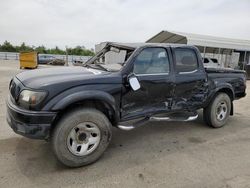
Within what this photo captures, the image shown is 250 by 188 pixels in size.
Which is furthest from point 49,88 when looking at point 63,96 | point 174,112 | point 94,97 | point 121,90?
point 174,112

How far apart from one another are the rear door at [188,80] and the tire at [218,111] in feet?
1.29

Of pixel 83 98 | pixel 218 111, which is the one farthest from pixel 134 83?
pixel 218 111

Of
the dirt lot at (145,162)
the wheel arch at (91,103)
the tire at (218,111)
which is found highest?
the wheel arch at (91,103)

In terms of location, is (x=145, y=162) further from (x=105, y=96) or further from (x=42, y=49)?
(x=42, y=49)

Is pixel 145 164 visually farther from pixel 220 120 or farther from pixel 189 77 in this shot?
pixel 220 120

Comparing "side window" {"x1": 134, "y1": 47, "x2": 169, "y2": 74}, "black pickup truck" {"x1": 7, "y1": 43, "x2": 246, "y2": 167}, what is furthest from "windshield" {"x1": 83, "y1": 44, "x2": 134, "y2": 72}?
"side window" {"x1": 134, "y1": 47, "x2": 169, "y2": 74}

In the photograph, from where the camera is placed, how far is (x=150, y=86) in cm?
360

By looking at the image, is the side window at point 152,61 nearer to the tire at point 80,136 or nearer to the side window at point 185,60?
the side window at point 185,60

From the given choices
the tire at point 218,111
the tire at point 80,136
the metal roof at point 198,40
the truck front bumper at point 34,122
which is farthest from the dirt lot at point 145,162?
the metal roof at point 198,40

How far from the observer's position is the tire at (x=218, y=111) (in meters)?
4.73

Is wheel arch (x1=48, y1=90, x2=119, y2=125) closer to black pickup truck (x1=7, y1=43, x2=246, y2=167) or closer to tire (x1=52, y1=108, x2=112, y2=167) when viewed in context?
black pickup truck (x1=7, y1=43, x2=246, y2=167)

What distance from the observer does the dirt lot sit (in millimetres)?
2760

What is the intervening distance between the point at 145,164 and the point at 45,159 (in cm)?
147

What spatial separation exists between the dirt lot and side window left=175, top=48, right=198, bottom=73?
1318 millimetres
